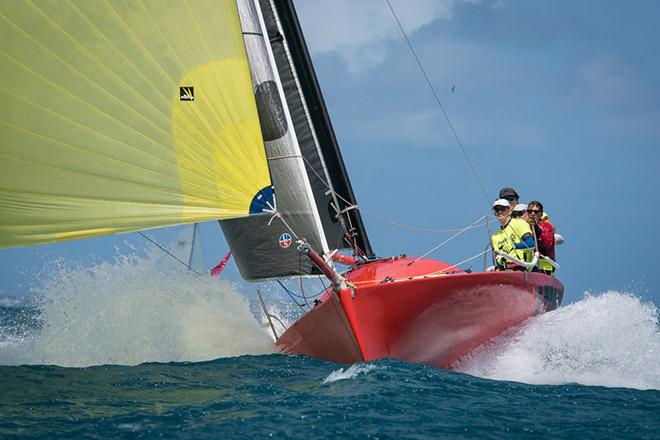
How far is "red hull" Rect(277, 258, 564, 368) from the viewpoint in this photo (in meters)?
6.51

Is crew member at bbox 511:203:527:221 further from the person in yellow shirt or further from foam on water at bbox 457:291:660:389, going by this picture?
foam on water at bbox 457:291:660:389

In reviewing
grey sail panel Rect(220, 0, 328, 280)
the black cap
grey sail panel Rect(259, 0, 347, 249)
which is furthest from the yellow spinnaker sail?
the black cap

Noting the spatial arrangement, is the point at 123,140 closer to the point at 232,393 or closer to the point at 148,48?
the point at 148,48

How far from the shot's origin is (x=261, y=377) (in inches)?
253

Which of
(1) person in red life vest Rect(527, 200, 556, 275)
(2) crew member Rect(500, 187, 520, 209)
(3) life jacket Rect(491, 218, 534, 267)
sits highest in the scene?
(2) crew member Rect(500, 187, 520, 209)

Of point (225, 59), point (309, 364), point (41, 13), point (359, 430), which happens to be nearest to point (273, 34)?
point (225, 59)

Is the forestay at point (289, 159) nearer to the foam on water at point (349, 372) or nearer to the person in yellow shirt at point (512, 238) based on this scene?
the foam on water at point (349, 372)

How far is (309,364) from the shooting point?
23.0ft

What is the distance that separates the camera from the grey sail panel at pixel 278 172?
26.2 feet

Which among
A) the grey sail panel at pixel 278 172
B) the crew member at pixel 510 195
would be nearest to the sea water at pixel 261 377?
the grey sail panel at pixel 278 172

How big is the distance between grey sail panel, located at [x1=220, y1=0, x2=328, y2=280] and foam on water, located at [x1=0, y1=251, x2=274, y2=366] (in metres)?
0.96

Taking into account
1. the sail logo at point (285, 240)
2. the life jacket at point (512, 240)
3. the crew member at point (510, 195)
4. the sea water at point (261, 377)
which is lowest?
the sea water at point (261, 377)

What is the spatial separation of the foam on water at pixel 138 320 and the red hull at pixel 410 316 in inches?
43.4

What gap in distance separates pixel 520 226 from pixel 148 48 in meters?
4.13
